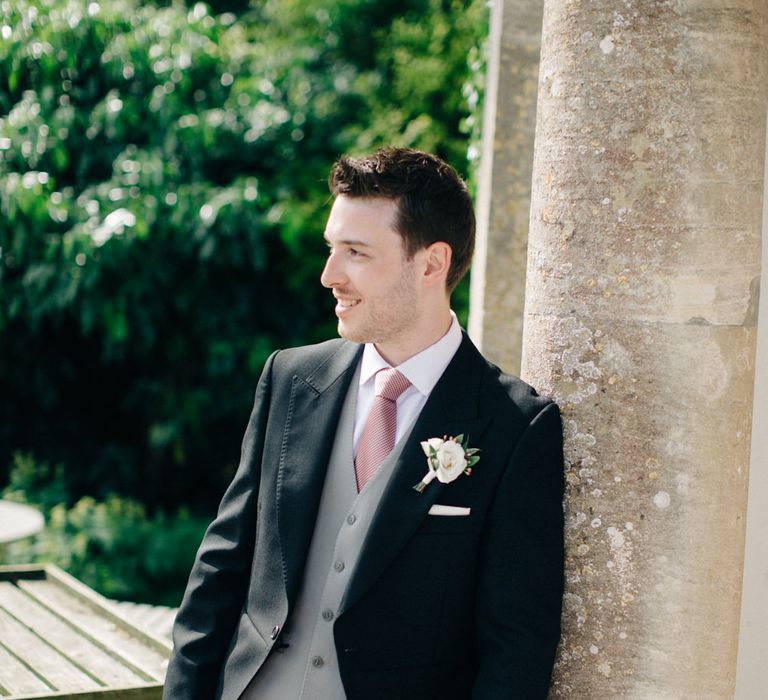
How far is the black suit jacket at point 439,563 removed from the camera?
190cm

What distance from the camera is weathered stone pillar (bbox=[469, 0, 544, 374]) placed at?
418 centimetres

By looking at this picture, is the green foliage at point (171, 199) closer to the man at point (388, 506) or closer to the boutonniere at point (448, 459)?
the man at point (388, 506)

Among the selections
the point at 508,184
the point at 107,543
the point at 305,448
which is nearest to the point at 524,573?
the point at 305,448

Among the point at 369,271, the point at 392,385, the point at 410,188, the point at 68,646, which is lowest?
the point at 68,646

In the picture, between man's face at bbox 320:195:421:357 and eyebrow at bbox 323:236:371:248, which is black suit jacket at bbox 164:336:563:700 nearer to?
man's face at bbox 320:195:421:357

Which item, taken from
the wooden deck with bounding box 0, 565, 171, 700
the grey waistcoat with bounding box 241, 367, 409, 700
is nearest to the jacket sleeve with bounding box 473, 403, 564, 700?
the grey waistcoat with bounding box 241, 367, 409, 700

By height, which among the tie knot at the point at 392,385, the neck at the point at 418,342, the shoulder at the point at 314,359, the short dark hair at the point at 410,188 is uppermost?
the short dark hair at the point at 410,188

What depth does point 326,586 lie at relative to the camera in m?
2.04

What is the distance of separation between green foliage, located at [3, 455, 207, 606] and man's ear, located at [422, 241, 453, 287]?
6017mm

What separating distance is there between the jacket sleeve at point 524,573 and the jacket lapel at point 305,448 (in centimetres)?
37

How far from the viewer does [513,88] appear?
13.8 feet

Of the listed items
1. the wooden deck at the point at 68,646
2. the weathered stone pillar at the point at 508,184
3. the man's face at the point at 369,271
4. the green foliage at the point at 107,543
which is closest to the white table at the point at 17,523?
the wooden deck at the point at 68,646

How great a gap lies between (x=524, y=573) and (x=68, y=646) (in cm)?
200

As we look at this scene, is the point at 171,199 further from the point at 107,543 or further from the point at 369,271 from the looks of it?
the point at 369,271
